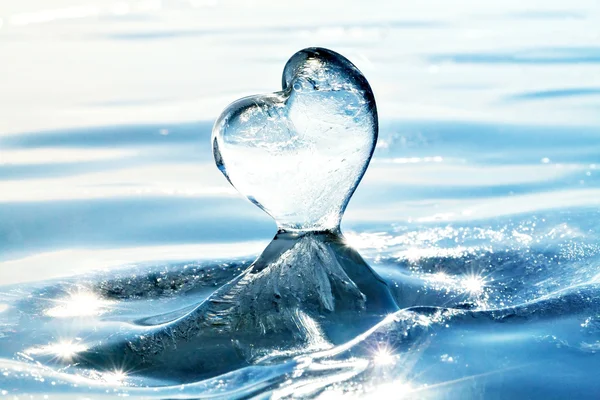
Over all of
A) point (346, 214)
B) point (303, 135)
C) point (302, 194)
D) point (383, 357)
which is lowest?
point (383, 357)

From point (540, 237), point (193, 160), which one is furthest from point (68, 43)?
point (540, 237)

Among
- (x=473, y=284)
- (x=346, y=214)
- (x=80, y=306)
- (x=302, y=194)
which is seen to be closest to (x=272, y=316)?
(x=302, y=194)

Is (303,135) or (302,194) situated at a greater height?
(303,135)

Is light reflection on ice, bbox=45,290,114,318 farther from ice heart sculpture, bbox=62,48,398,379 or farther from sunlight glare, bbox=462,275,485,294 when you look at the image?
sunlight glare, bbox=462,275,485,294

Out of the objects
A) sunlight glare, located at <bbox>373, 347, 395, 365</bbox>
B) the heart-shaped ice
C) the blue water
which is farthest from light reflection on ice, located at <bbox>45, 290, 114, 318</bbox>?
sunlight glare, located at <bbox>373, 347, 395, 365</bbox>

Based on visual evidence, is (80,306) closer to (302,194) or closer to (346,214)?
(302,194)

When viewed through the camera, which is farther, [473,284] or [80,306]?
[473,284]

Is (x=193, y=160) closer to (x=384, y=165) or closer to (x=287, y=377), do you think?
(x=384, y=165)
